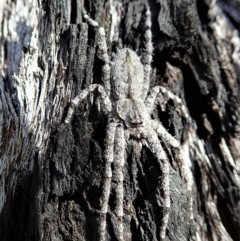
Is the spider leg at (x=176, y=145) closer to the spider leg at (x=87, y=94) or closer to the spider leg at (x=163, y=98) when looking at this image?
the spider leg at (x=163, y=98)

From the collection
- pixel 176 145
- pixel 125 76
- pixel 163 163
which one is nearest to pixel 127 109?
pixel 125 76

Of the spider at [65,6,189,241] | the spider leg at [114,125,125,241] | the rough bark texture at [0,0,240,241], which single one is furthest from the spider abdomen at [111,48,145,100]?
the spider leg at [114,125,125,241]

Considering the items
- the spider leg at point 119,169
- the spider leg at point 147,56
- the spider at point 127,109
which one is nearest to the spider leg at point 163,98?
the spider at point 127,109

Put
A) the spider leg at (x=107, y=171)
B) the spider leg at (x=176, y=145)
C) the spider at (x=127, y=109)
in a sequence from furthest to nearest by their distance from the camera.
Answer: the spider leg at (x=176, y=145) < the spider at (x=127, y=109) < the spider leg at (x=107, y=171)

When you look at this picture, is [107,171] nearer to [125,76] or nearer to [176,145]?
[176,145]

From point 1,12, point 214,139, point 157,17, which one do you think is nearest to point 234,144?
point 214,139

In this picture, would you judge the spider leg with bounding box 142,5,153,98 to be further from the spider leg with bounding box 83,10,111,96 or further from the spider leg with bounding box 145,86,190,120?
the spider leg with bounding box 83,10,111,96

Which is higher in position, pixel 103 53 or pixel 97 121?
pixel 103 53
